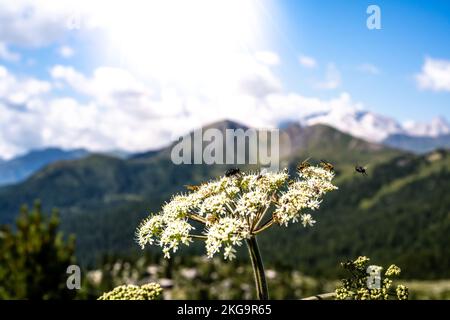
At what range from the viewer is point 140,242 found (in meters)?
6.43

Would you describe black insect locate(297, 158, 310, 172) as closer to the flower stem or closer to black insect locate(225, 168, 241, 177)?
black insect locate(225, 168, 241, 177)

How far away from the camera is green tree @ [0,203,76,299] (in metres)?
31.6

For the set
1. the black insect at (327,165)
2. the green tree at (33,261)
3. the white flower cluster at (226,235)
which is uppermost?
the black insect at (327,165)

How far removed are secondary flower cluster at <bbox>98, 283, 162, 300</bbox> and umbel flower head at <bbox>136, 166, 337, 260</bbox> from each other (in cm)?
59

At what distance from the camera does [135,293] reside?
19.6 ft

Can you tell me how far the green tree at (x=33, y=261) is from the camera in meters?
31.6

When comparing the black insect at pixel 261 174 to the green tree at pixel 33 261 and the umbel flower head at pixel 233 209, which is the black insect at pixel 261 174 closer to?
the umbel flower head at pixel 233 209

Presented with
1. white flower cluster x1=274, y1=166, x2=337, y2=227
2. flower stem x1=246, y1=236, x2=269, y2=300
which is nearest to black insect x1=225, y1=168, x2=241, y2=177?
white flower cluster x1=274, y1=166, x2=337, y2=227

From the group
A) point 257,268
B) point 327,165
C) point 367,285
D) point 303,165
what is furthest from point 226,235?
point 327,165

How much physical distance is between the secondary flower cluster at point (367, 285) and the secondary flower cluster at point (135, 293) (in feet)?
7.97

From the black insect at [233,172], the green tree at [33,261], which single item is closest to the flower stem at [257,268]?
the black insect at [233,172]
